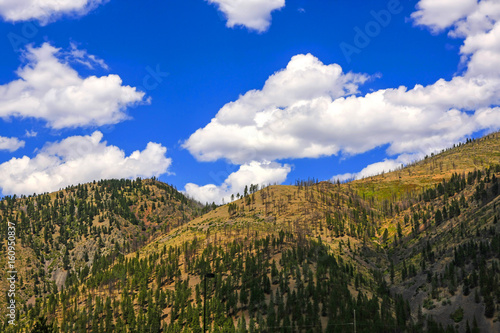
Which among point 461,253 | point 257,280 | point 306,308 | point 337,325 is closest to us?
point 337,325

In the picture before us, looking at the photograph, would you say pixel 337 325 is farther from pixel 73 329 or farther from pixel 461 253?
pixel 73 329

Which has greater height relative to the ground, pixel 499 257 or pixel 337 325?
pixel 499 257

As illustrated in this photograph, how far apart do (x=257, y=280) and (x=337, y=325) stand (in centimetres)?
4887

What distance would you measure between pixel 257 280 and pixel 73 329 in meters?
84.4

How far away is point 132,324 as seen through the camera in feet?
596

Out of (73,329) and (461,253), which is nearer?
(461,253)

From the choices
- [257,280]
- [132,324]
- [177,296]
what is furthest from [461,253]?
[132,324]

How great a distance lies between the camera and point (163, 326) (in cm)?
17650

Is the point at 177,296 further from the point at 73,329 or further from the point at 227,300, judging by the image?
the point at 73,329

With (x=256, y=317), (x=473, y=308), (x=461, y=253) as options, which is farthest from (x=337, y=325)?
(x=461, y=253)

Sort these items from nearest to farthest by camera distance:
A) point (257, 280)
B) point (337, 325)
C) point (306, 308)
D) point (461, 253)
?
1. point (337, 325)
2. point (306, 308)
3. point (461, 253)
4. point (257, 280)

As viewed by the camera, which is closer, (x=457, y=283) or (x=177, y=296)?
(x=457, y=283)

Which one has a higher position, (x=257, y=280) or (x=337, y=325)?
(x=257, y=280)

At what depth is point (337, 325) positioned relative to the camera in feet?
469
